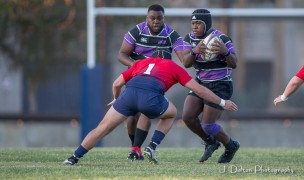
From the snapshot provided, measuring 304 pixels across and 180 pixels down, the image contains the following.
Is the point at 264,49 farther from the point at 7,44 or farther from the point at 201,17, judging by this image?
the point at 201,17

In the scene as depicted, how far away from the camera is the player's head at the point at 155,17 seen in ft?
45.5

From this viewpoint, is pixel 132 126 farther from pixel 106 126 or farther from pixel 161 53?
pixel 106 126

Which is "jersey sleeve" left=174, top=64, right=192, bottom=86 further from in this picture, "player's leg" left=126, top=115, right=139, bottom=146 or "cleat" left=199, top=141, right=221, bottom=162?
"player's leg" left=126, top=115, right=139, bottom=146

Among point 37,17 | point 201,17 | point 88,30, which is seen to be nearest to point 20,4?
point 37,17

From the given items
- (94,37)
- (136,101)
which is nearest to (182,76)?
(136,101)

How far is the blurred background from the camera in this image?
24.5m

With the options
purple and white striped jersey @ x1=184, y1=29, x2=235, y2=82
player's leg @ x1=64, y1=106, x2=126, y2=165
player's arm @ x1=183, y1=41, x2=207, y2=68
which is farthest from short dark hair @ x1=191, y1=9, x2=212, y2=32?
player's leg @ x1=64, y1=106, x2=126, y2=165

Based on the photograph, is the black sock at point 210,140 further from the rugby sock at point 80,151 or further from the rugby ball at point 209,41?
the rugby sock at point 80,151

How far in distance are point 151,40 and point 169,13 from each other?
31.5ft

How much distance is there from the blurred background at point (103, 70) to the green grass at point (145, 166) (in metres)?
8.51

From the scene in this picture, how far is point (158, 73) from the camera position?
12812mm

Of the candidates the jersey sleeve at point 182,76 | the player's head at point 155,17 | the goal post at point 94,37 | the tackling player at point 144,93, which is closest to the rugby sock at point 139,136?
the tackling player at point 144,93

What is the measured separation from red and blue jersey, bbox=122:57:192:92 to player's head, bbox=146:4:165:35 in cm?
118

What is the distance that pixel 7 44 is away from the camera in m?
25.2
